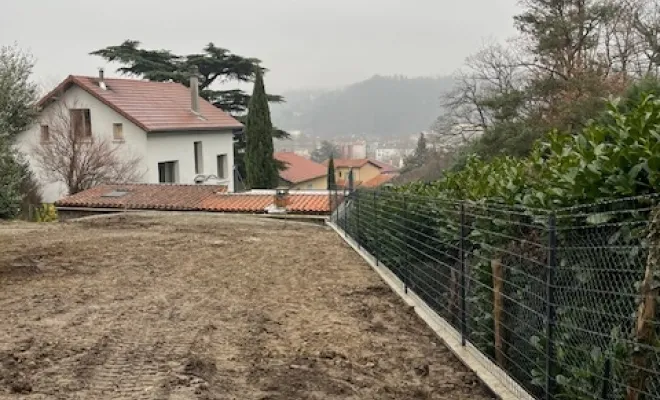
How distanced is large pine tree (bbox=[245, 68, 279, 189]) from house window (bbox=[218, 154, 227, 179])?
1467mm

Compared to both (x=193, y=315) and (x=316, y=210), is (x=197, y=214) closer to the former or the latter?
(x=316, y=210)

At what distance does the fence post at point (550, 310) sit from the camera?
305 cm

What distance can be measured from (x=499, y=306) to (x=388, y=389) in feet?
3.14

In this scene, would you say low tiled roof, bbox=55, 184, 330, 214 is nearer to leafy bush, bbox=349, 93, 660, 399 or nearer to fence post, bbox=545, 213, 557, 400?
leafy bush, bbox=349, 93, 660, 399

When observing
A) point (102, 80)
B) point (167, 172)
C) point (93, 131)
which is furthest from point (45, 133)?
point (167, 172)

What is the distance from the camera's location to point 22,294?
22.0ft

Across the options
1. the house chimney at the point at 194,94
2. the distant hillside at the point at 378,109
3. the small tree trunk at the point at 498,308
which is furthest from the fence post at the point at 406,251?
the distant hillside at the point at 378,109

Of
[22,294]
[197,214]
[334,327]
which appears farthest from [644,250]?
[197,214]

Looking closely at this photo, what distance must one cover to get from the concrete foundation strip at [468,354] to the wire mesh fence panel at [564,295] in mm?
76

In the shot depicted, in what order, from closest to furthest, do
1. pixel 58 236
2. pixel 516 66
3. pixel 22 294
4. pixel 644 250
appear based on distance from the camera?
pixel 644 250 < pixel 22 294 < pixel 58 236 < pixel 516 66

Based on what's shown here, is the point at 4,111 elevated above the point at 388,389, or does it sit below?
above

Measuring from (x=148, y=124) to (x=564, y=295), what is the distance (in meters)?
25.2

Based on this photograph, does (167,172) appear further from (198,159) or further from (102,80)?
(102,80)

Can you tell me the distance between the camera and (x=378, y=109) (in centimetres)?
9706
